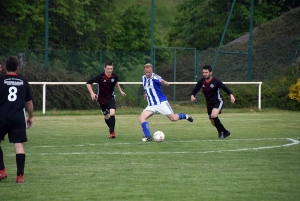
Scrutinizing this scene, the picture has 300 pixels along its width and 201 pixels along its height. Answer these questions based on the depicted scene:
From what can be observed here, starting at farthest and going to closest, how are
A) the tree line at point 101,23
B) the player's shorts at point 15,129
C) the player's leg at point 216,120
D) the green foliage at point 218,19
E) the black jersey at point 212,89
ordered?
the green foliage at point 218,19
the tree line at point 101,23
the black jersey at point 212,89
the player's leg at point 216,120
the player's shorts at point 15,129

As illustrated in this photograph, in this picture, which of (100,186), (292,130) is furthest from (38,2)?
(100,186)

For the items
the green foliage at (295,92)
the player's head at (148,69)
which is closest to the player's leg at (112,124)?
the player's head at (148,69)

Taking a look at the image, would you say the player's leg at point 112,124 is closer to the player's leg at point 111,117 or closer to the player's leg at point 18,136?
the player's leg at point 111,117

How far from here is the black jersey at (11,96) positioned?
9070 mm

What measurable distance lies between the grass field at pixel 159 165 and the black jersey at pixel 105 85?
948mm

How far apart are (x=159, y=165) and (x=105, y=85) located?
19.1 feet

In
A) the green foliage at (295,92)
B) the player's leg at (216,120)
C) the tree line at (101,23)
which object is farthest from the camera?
the tree line at (101,23)

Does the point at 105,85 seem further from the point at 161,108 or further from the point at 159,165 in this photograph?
the point at 159,165

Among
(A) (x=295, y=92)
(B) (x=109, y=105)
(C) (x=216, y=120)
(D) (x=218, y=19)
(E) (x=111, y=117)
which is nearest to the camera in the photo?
(C) (x=216, y=120)

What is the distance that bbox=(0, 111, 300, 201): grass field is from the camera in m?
8.28

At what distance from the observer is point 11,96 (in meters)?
9.12

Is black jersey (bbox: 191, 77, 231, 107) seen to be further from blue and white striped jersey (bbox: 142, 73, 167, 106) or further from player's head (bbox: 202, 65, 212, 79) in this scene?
blue and white striped jersey (bbox: 142, 73, 167, 106)

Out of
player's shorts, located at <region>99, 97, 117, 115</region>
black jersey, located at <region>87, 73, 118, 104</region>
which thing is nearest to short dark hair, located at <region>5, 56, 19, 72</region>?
black jersey, located at <region>87, 73, 118, 104</region>

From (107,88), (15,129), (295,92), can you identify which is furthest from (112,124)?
(295,92)
